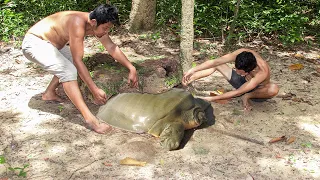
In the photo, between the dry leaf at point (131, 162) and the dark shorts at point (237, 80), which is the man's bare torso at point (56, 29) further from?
the dark shorts at point (237, 80)

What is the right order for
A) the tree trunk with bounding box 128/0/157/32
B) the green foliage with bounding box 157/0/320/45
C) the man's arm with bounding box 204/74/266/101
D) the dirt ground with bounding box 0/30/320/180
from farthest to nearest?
the tree trunk with bounding box 128/0/157/32 → the green foliage with bounding box 157/0/320/45 → the man's arm with bounding box 204/74/266/101 → the dirt ground with bounding box 0/30/320/180

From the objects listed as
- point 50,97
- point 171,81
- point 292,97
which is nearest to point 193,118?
point 171,81

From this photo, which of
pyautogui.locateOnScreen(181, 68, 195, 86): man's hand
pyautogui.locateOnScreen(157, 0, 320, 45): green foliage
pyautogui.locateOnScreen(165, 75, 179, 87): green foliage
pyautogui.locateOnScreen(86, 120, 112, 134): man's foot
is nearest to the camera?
pyautogui.locateOnScreen(86, 120, 112, 134): man's foot

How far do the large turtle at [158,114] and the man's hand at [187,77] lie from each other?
1.56 ft

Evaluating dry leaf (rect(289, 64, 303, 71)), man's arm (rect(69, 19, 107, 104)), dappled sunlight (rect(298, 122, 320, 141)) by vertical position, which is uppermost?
man's arm (rect(69, 19, 107, 104))

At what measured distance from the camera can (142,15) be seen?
6.30 metres

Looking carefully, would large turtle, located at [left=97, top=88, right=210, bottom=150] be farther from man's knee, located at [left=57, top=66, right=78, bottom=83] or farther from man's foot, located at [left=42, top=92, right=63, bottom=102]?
man's foot, located at [left=42, top=92, right=63, bottom=102]

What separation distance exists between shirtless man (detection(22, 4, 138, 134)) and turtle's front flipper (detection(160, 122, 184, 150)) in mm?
618

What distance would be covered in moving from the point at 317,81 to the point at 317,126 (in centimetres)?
137

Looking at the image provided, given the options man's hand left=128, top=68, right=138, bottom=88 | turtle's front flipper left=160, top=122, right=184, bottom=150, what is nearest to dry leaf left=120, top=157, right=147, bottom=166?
turtle's front flipper left=160, top=122, right=184, bottom=150

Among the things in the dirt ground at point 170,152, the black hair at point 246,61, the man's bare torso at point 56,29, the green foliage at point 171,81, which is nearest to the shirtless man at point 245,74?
the black hair at point 246,61

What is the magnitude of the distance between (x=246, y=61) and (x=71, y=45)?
1841mm

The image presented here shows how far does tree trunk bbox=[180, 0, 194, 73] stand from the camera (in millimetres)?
3910

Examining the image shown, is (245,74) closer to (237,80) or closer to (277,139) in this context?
(237,80)
